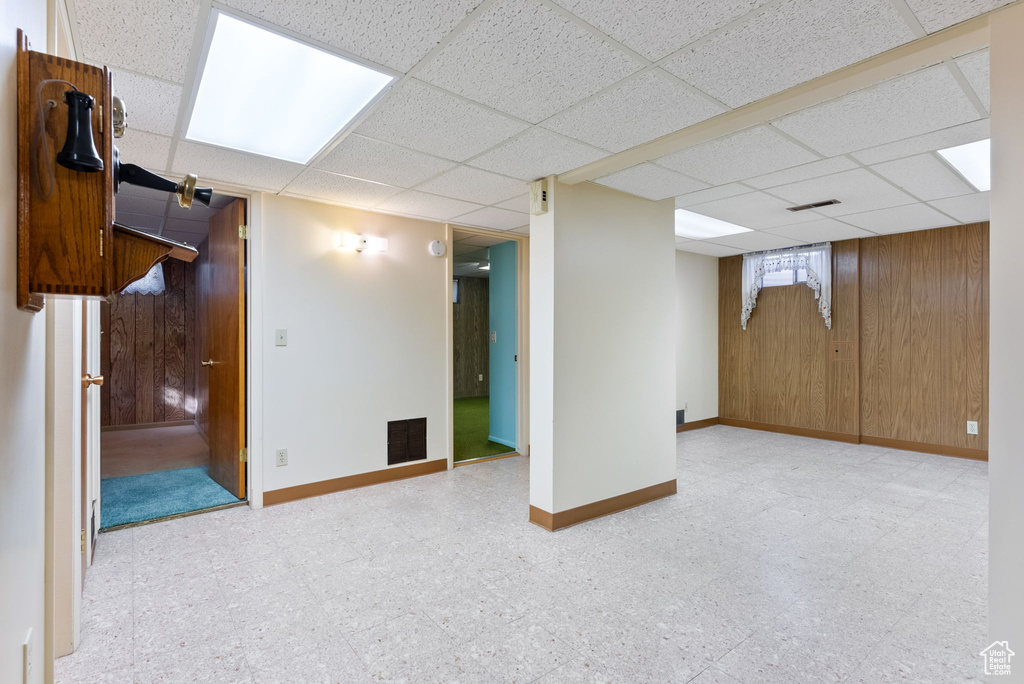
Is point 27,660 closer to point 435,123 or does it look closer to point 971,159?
point 435,123

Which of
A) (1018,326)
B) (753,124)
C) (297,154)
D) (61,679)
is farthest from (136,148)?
(1018,326)

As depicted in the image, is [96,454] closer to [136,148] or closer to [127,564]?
[127,564]

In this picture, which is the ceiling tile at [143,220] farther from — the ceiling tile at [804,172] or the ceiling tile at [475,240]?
the ceiling tile at [804,172]

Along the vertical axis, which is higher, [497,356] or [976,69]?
[976,69]

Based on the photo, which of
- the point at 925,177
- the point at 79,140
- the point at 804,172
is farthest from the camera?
the point at 925,177

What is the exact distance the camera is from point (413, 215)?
165 inches

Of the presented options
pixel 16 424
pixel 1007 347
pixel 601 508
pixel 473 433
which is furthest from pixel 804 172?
pixel 473 433

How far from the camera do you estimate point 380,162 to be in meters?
2.87

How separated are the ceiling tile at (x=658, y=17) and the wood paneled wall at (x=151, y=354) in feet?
21.7

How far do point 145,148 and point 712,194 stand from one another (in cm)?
357

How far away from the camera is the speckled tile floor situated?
186cm

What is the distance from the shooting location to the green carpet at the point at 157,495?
10.9 ft

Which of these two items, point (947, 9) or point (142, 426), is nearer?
point (947, 9)

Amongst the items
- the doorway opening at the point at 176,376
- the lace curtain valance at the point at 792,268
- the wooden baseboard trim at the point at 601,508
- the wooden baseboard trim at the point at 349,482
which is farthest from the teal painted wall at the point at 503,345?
the lace curtain valance at the point at 792,268
